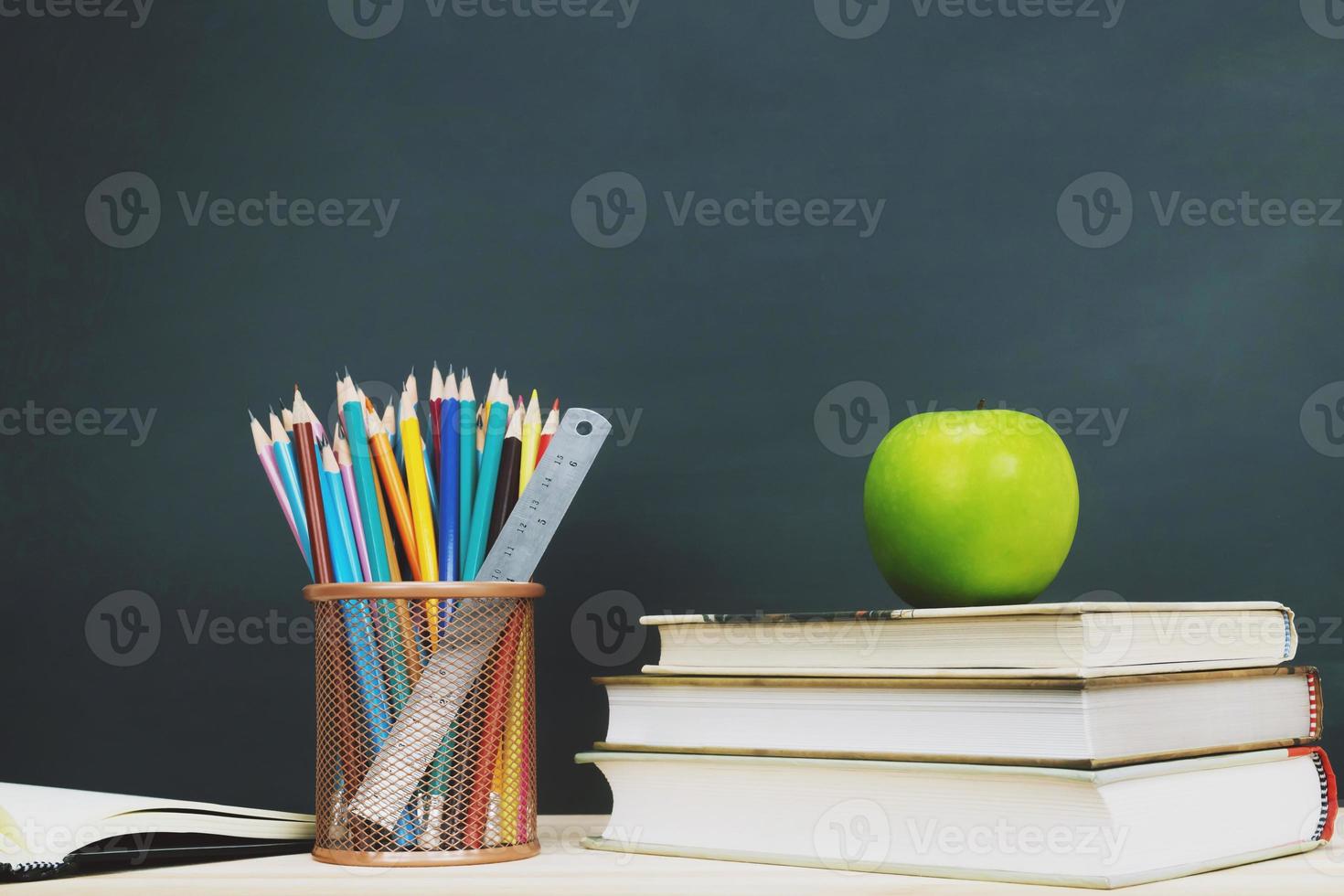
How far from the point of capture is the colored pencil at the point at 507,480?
852 mm

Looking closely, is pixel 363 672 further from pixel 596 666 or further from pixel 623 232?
pixel 623 232

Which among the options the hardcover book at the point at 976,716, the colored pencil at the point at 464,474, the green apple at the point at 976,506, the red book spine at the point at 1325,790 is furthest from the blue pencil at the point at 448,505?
the red book spine at the point at 1325,790

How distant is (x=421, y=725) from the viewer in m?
0.80

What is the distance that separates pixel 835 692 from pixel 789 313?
42 centimetres

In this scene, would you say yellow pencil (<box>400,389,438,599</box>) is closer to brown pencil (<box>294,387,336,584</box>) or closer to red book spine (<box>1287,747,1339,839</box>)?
brown pencil (<box>294,387,336,584</box>)

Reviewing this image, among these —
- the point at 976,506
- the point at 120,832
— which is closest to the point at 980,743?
the point at 976,506

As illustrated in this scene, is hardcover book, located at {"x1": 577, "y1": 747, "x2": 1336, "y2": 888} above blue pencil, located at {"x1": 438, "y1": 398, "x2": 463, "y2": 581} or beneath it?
beneath

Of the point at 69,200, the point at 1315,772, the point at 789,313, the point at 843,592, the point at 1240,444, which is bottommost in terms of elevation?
the point at 1315,772

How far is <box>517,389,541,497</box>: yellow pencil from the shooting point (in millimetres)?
863

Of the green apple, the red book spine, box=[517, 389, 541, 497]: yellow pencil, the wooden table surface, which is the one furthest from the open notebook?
the red book spine

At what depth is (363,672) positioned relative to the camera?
31.7 inches

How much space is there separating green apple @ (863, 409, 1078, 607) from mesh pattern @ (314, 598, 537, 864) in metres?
0.26

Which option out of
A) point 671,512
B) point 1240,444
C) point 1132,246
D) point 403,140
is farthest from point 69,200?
point 1240,444

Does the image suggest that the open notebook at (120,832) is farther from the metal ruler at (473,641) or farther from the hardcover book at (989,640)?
the hardcover book at (989,640)
